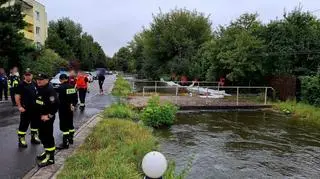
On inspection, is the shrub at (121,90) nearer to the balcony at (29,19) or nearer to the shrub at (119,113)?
the shrub at (119,113)

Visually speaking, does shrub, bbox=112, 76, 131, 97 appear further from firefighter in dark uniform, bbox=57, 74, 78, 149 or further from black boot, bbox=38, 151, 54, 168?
black boot, bbox=38, 151, 54, 168

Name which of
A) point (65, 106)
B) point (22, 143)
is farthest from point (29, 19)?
point (65, 106)

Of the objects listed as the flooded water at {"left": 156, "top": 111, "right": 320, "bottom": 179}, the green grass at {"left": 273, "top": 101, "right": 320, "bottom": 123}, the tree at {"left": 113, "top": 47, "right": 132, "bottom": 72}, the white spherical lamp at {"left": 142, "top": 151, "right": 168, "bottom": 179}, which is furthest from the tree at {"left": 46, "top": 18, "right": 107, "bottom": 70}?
the white spherical lamp at {"left": 142, "top": 151, "right": 168, "bottom": 179}

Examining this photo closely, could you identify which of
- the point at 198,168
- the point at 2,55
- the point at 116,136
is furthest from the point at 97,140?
the point at 2,55

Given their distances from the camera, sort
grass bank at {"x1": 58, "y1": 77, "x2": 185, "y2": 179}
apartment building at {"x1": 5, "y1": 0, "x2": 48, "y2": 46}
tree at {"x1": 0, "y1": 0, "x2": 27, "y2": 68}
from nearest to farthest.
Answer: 1. grass bank at {"x1": 58, "y1": 77, "x2": 185, "y2": 179}
2. tree at {"x1": 0, "y1": 0, "x2": 27, "y2": 68}
3. apartment building at {"x1": 5, "y1": 0, "x2": 48, "y2": 46}

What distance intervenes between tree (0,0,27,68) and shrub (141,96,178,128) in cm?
1655

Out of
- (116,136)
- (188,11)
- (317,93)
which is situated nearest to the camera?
(116,136)

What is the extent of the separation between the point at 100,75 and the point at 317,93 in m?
13.8

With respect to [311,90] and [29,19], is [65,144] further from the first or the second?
[29,19]

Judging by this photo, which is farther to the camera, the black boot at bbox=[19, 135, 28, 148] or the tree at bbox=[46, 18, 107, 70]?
the tree at bbox=[46, 18, 107, 70]

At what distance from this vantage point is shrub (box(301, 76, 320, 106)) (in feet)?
72.3

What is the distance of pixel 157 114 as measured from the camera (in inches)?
644

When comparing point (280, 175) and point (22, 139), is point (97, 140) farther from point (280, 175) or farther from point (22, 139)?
point (280, 175)

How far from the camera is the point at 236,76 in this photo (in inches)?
1077
